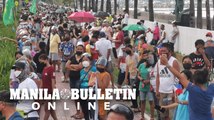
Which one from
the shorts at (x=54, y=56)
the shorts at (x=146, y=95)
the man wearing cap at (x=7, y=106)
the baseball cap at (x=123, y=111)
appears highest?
the baseball cap at (x=123, y=111)

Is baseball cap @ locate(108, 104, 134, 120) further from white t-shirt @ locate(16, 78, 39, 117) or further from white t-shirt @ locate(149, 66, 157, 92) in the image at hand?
→ white t-shirt @ locate(149, 66, 157, 92)

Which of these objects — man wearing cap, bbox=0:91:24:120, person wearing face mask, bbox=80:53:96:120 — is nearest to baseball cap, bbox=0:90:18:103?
man wearing cap, bbox=0:91:24:120

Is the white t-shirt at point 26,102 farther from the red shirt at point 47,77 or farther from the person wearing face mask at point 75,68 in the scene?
the person wearing face mask at point 75,68

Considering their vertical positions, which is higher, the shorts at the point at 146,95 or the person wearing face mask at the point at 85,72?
the person wearing face mask at the point at 85,72

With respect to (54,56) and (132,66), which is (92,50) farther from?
(54,56)

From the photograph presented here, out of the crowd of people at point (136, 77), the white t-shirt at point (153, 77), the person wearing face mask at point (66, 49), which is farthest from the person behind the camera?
the person wearing face mask at point (66, 49)

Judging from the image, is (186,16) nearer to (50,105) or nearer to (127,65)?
(127,65)

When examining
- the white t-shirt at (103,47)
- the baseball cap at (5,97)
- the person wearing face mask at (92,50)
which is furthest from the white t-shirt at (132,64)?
the baseball cap at (5,97)

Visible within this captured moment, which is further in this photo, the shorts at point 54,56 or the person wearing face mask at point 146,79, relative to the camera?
the shorts at point 54,56

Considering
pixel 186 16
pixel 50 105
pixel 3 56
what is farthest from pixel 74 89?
pixel 186 16

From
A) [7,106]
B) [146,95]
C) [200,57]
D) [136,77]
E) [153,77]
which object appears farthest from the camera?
[136,77]

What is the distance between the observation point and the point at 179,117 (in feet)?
25.9

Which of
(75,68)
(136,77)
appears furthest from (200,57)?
(75,68)

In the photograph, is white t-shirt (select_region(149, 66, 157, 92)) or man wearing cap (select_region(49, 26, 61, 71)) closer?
white t-shirt (select_region(149, 66, 157, 92))
